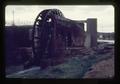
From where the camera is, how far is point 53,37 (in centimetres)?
346

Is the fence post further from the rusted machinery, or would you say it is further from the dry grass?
the dry grass

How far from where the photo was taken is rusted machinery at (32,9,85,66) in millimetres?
3451

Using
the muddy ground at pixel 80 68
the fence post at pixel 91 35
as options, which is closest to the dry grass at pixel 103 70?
the muddy ground at pixel 80 68

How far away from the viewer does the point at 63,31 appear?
11.4ft

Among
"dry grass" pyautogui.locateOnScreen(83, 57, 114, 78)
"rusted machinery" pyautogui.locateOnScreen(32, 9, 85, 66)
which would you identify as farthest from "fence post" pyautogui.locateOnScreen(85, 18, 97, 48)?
"dry grass" pyautogui.locateOnScreen(83, 57, 114, 78)

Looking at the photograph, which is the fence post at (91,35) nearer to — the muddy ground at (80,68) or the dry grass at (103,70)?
the muddy ground at (80,68)

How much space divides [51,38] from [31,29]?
9.5 inches

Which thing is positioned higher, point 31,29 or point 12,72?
point 31,29

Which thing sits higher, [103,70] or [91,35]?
[91,35]

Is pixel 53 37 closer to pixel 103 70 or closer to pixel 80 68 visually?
pixel 80 68

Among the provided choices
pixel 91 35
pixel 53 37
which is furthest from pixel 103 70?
pixel 53 37

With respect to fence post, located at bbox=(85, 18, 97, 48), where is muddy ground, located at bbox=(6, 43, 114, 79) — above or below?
below
